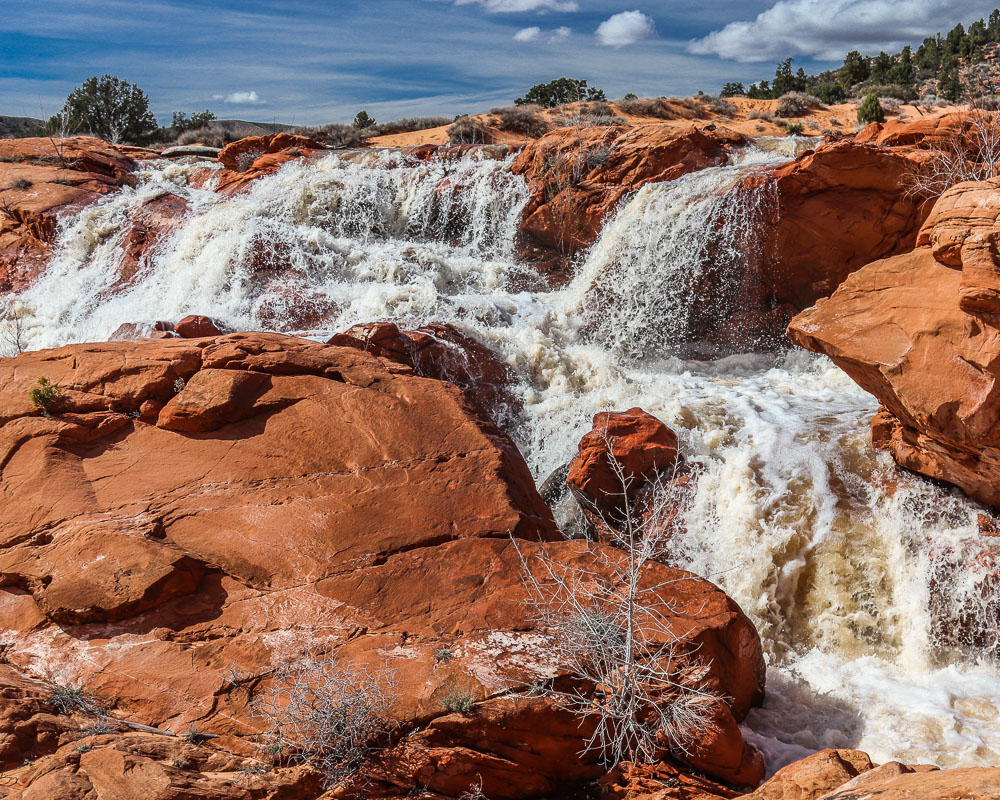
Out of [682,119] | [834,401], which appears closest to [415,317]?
[834,401]

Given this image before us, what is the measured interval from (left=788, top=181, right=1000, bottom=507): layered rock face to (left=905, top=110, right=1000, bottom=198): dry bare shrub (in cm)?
493

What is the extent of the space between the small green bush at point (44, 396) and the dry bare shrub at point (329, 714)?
141 inches

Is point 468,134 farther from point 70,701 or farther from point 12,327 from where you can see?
point 70,701

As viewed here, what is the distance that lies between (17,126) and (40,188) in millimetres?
18827

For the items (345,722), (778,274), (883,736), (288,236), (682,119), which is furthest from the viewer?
(682,119)

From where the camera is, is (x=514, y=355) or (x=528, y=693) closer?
(x=528, y=693)

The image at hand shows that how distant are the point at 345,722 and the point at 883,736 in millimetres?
3655

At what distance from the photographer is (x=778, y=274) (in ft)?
38.9

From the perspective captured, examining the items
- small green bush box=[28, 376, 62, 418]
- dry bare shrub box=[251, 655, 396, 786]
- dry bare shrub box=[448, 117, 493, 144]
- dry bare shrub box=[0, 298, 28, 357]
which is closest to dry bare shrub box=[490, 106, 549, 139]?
dry bare shrub box=[448, 117, 493, 144]

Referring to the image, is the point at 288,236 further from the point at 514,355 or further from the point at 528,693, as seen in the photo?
the point at 528,693

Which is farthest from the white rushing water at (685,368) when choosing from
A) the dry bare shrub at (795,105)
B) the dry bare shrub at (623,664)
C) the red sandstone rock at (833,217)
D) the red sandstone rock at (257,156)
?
the dry bare shrub at (795,105)

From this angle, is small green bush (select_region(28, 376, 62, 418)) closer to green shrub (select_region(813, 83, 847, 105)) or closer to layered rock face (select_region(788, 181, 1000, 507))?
layered rock face (select_region(788, 181, 1000, 507))

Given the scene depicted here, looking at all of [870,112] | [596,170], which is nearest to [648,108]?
[870,112]

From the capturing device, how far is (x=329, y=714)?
3.74m
